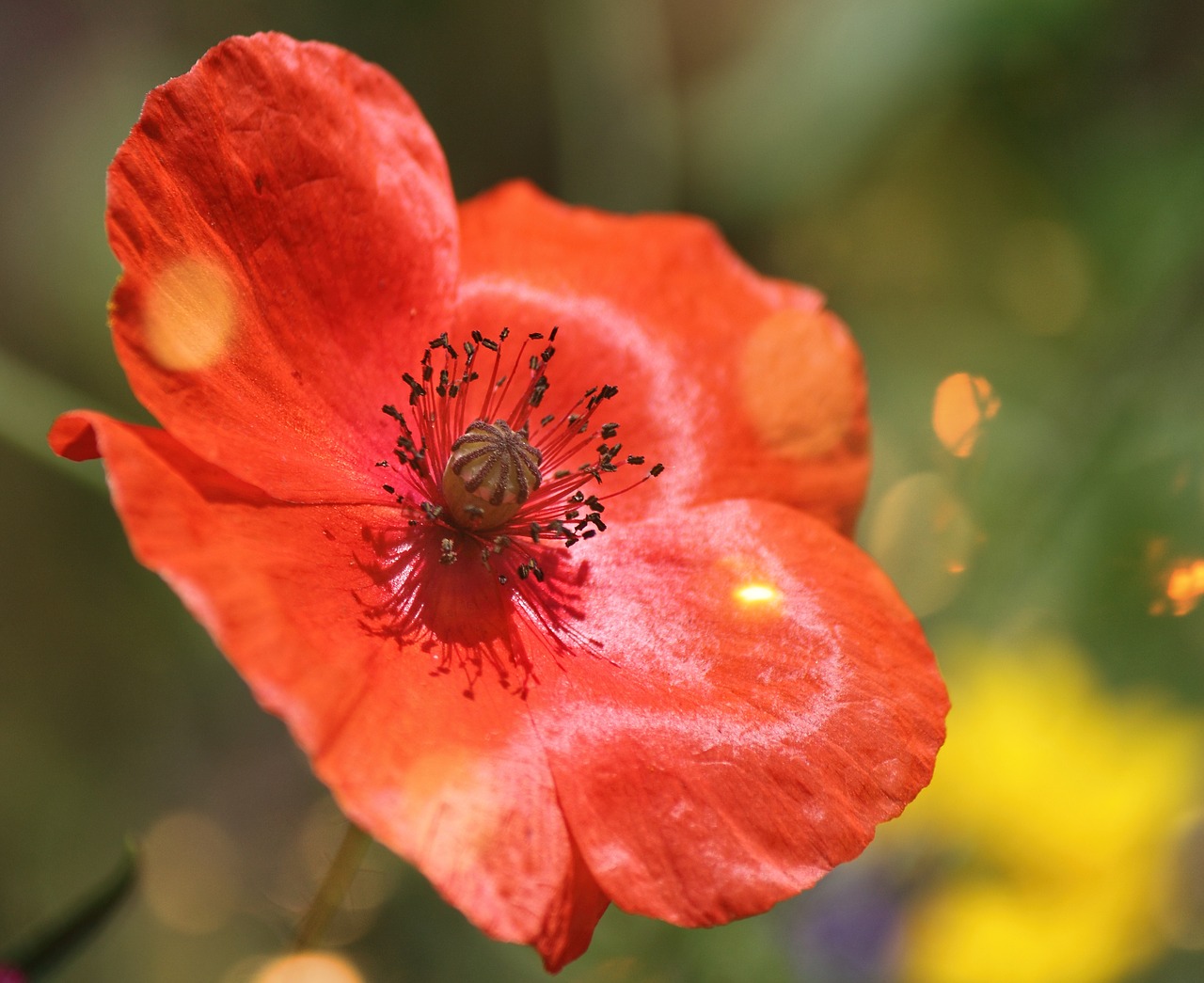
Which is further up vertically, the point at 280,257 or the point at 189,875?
the point at 280,257

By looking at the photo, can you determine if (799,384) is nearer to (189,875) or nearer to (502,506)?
(502,506)

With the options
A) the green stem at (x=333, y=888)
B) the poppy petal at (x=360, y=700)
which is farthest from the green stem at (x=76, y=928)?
the poppy petal at (x=360, y=700)

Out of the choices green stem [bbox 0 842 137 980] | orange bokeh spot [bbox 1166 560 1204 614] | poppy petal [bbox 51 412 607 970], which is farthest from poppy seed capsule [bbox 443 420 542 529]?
orange bokeh spot [bbox 1166 560 1204 614]

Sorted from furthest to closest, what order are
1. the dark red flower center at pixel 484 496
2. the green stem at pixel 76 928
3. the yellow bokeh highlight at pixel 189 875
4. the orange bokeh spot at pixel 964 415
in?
the yellow bokeh highlight at pixel 189 875, the orange bokeh spot at pixel 964 415, the dark red flower center at pixel 484 496, the green stem at pixel 76 928

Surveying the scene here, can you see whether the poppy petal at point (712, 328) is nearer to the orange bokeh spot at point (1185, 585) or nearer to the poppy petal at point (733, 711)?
the poppy petal at point (733, 711)

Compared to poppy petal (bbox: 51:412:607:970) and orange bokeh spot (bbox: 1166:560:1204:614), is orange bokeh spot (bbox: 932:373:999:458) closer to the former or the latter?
orange bokeh spot (bbox: 1166:560:1204:614)

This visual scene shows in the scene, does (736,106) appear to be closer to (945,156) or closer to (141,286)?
(945,156)

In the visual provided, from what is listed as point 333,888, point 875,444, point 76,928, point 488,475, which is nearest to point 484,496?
point 488,475
